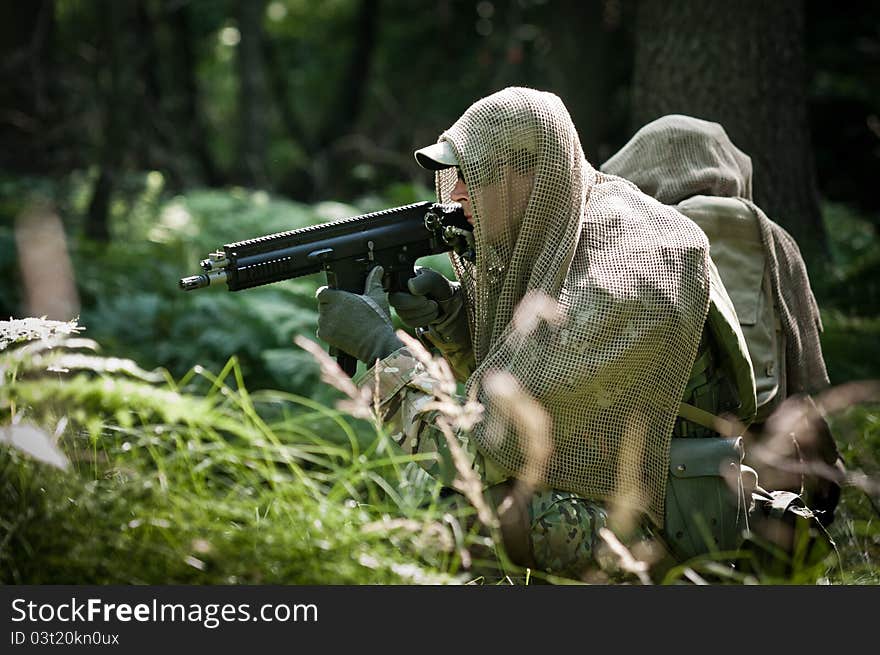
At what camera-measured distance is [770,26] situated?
5848 millimetres

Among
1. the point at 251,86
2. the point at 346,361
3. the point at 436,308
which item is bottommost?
the point at 251,86

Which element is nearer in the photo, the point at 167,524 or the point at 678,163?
the point at 167,524

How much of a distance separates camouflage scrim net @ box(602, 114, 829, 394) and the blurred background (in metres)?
1.49

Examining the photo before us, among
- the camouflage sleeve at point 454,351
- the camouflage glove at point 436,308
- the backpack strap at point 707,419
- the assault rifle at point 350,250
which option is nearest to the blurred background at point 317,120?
the camouflage sleeve at point 454,351

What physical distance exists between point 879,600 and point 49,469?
212 centimetres

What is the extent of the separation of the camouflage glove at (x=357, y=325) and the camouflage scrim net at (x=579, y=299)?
1.23 feet

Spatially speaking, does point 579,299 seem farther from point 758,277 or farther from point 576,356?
point 758,277

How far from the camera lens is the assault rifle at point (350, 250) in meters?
3.46

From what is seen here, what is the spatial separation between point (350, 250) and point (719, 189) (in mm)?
1661

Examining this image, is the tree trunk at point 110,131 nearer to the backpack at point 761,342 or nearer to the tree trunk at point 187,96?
the backpack at point 761,342

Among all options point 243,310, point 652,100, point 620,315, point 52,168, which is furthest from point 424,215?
point 52,168

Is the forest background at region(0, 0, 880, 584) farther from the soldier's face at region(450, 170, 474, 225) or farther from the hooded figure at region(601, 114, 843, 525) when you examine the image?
the soldier's face at region(450, 170, 474, 225)

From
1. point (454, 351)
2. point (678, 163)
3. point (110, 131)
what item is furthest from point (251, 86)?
point (454, 351)

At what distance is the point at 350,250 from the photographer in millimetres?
3633
